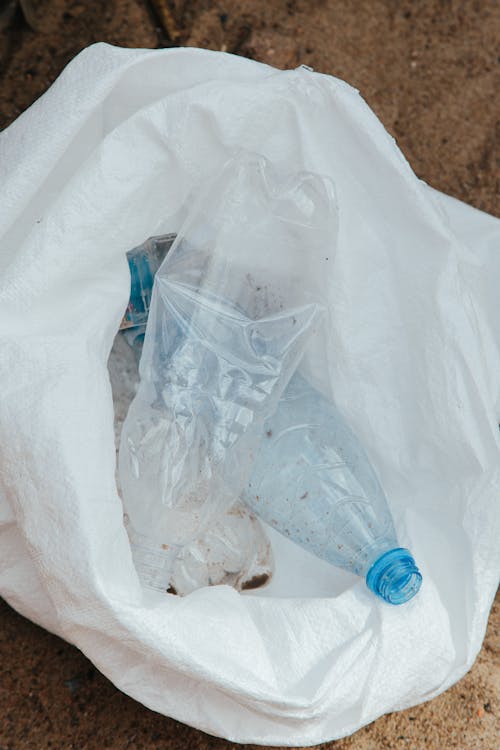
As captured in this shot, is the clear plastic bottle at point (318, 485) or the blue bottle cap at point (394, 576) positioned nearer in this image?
the blue bottle cap at point (394, 576)

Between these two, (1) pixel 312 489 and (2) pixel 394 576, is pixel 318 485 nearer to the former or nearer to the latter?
(1) pixel 312 489

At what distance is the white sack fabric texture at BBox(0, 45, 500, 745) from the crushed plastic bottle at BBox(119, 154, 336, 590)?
44 mm

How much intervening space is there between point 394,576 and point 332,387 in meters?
0.23

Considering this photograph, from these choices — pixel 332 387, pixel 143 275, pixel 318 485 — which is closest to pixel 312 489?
pixel 318 485

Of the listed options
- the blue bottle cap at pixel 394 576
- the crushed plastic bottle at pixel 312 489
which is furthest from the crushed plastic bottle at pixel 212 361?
the blue bottle cap at pixel 394 576

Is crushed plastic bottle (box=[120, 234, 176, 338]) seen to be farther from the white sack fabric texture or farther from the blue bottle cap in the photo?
the blue bottle cap

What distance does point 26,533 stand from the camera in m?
0.71

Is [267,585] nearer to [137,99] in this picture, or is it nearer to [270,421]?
[270,421]

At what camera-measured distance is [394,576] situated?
2.45 ft

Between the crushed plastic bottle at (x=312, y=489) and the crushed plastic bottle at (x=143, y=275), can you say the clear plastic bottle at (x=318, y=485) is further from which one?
the crushed plastic bottle at (x=143, y=275)

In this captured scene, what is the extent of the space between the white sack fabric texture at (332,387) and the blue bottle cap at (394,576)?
41mm

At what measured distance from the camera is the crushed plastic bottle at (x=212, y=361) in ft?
2.80

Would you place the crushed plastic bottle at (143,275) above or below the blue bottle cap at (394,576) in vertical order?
above

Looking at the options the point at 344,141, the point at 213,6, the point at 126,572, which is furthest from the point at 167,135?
the point at 213,6
